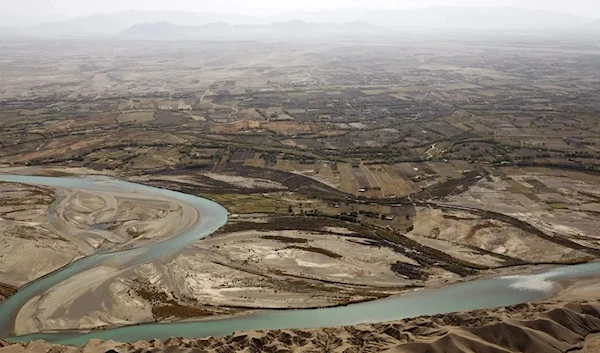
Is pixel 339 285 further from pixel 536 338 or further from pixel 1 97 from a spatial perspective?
pixel 1 97

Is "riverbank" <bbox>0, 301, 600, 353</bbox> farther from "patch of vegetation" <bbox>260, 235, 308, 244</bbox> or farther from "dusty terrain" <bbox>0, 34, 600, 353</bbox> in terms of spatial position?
"patch of vegetation" <bbox>260, 235, 308, 244</bbox>

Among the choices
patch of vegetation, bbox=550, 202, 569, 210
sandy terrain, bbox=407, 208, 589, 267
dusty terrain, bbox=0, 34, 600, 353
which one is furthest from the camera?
patch of vegetation, bbox=550, 202, 569, 210

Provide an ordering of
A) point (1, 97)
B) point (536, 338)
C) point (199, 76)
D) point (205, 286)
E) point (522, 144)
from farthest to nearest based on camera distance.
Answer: point (199, 76)
point (1, 97)
point (522, 144)
point (205, 286)
point (536, 338)

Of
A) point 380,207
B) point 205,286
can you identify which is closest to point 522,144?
point 380,207

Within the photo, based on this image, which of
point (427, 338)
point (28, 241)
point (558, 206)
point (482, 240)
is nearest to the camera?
point (427, 338)

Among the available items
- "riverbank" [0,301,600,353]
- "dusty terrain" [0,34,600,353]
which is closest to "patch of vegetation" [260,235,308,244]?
"dusty terrain" [0,34,600,353]

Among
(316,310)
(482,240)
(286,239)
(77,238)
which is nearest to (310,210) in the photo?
(286,239)

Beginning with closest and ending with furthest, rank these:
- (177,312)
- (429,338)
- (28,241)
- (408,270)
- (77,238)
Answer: (429,338)
(177,312)
(408,270)
(28,241)
(77,238)

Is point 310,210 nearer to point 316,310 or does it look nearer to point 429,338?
point 316,310

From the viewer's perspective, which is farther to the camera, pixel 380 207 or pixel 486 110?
pixel 486 110
